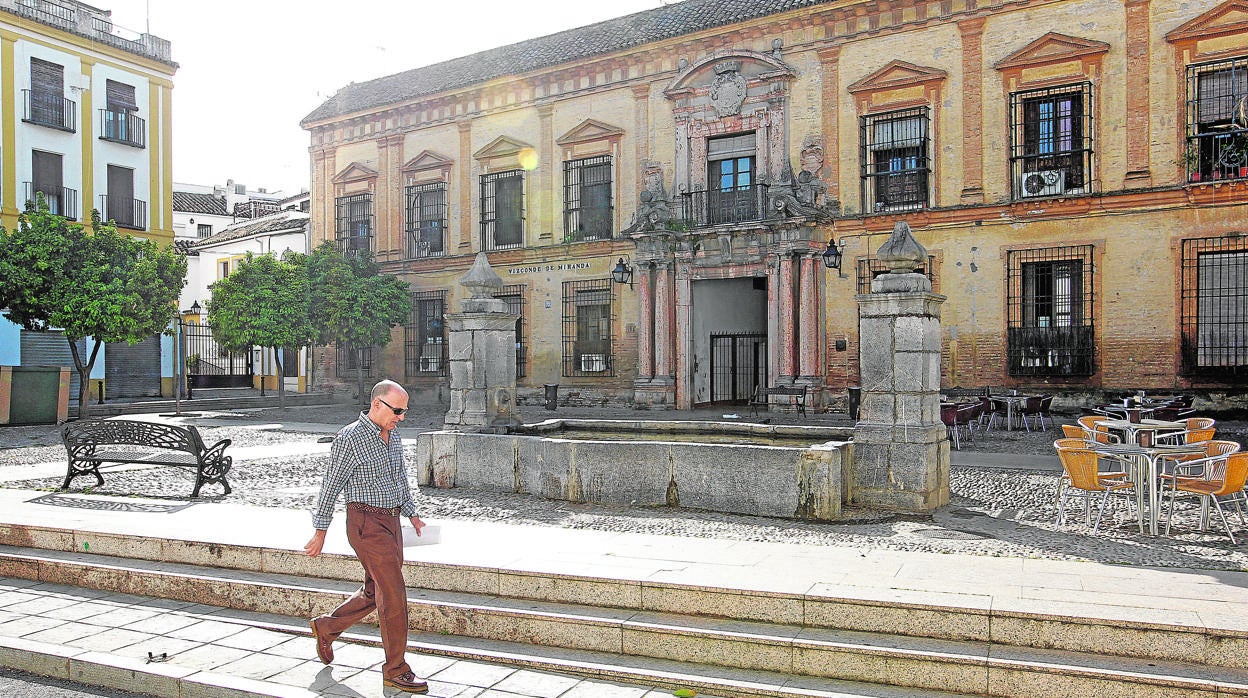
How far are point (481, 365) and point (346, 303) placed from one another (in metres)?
14.5

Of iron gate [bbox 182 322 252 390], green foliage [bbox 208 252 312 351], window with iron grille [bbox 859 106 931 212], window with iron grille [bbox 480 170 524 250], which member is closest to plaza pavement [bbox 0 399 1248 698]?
window with iron grille [bbox 859 106 931 212]

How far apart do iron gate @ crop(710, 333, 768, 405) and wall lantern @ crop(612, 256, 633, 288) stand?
8.36ft

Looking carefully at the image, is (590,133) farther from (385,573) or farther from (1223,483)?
(385,573)

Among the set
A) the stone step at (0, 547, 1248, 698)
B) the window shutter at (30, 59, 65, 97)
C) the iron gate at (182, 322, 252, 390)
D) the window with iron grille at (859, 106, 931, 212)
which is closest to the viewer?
the stone step at (0, 547, 1248, 698)

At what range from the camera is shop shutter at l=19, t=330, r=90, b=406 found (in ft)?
81.9

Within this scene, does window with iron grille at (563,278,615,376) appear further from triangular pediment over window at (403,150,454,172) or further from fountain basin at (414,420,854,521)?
fountain basin at (414,420,854,521)

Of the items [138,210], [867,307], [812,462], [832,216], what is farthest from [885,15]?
[138,210]

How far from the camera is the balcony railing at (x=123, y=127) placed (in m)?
27.3

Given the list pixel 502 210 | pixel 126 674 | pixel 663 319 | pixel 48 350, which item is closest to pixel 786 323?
pixel 663 319

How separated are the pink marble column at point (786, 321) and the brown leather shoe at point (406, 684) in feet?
53.3

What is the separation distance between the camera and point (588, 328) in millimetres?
23688

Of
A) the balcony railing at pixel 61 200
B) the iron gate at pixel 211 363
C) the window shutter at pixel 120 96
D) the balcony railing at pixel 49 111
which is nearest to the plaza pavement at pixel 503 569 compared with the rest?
the balcony railing at pixel 61 200

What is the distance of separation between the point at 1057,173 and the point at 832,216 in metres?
4.51

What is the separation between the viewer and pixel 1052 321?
17750 mm
